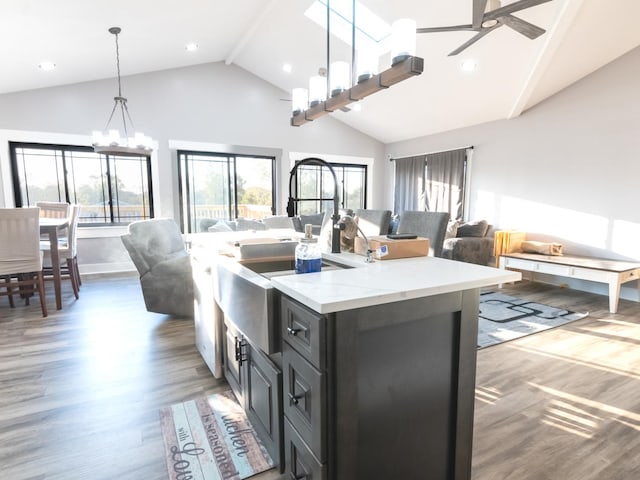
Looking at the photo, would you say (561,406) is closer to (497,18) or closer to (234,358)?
(234,358)

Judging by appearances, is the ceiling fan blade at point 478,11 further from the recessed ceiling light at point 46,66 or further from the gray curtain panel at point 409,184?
the recessed ceiling light at point 46,66

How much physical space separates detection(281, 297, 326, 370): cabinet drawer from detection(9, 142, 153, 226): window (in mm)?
5332

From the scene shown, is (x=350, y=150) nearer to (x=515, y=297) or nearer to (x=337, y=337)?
(x=515, y=297)

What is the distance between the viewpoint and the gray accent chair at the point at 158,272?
312 centimetres

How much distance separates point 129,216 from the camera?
5.58 meters

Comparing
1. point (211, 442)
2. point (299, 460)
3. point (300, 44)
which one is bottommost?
point (211, 442)

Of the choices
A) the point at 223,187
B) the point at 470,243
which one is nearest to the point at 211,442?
the point at 470,243

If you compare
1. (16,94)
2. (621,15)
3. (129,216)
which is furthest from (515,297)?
(16,94)

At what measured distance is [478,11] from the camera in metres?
2.33

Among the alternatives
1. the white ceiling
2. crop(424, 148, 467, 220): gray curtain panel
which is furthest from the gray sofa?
the white ceiling

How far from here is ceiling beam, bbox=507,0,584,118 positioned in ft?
10.4

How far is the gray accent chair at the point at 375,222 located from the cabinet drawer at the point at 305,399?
3.91 feet

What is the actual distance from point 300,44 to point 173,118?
7.91 ft

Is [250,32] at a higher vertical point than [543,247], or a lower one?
higher
